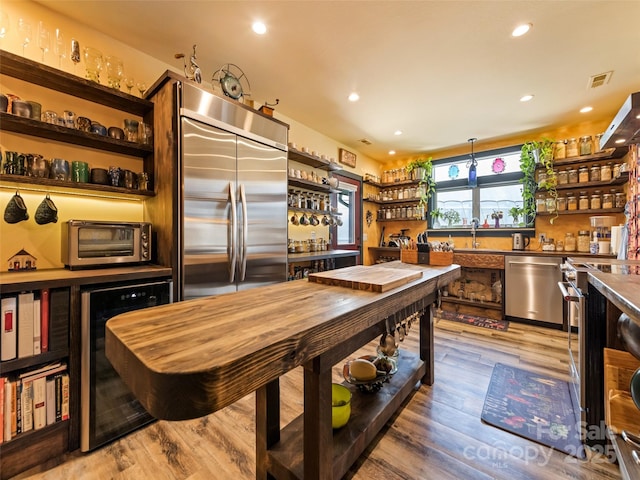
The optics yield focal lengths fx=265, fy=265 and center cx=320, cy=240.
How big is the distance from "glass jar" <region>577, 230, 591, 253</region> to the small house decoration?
5624 mm

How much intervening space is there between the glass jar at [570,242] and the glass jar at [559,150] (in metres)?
1.08

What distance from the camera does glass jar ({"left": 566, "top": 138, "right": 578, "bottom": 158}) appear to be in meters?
3.57

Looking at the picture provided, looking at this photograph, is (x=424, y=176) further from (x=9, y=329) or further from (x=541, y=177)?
(x=9, y=329)

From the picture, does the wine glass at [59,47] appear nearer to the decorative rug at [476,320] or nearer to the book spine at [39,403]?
the book spine at [39,403]

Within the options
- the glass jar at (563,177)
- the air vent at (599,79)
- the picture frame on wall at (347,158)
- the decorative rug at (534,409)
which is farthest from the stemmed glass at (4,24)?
the glass jar at (563,177)

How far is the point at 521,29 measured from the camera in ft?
6.63

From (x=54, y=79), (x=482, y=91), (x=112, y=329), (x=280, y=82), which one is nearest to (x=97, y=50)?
(x=54, y=79)

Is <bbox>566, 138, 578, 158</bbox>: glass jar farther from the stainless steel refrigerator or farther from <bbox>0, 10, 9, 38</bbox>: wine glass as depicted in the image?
<bbox>0, 10, 9, 38</bbox>: wine glass

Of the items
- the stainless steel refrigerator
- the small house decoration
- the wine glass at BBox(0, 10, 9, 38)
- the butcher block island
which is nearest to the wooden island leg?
the butcher block island

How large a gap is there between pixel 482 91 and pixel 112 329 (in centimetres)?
366

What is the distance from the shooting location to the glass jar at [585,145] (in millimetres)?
3465

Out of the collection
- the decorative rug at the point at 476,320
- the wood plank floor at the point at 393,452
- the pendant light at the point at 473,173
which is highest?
the pendant light at the point at 473,173

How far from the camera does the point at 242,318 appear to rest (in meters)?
0.77

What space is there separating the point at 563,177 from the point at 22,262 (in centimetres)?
568
